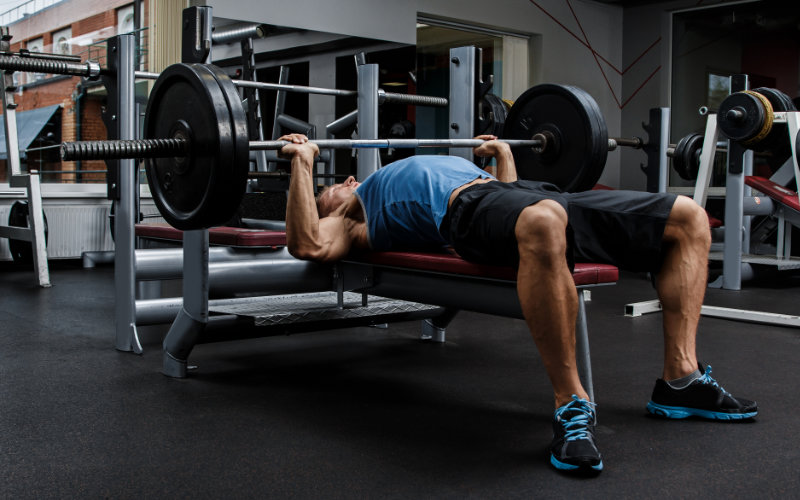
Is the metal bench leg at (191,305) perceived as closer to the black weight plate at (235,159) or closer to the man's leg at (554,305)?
the black weight plate at (235,159)

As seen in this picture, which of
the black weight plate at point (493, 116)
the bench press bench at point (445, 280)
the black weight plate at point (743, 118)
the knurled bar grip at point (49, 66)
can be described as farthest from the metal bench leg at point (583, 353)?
the black weight plate at point (743, 118)

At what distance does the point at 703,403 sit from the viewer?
181 centimetres

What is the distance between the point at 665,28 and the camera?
7773 millimetres

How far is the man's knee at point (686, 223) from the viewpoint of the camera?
5.80ft

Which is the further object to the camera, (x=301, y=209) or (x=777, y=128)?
(x=777, y=128)

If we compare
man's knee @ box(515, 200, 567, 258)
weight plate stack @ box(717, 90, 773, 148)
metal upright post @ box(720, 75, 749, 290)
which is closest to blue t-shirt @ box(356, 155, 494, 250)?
man's knee @ box(515, 200, 567, 258)

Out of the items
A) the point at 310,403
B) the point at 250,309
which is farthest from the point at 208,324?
the point at 310,403

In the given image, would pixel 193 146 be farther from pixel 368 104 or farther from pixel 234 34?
pixel 234 34

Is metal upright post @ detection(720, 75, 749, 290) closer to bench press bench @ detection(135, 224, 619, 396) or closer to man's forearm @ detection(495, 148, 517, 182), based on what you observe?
man's forearm @ detection(495, 148, 517, 182)

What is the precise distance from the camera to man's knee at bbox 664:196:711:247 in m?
1.77

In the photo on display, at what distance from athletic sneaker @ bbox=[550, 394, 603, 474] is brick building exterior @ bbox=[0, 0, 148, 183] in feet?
15.6

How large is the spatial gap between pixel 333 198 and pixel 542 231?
0.89m

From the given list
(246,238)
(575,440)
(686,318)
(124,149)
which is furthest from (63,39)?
(575,440)

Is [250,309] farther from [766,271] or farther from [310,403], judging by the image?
[766,271]
